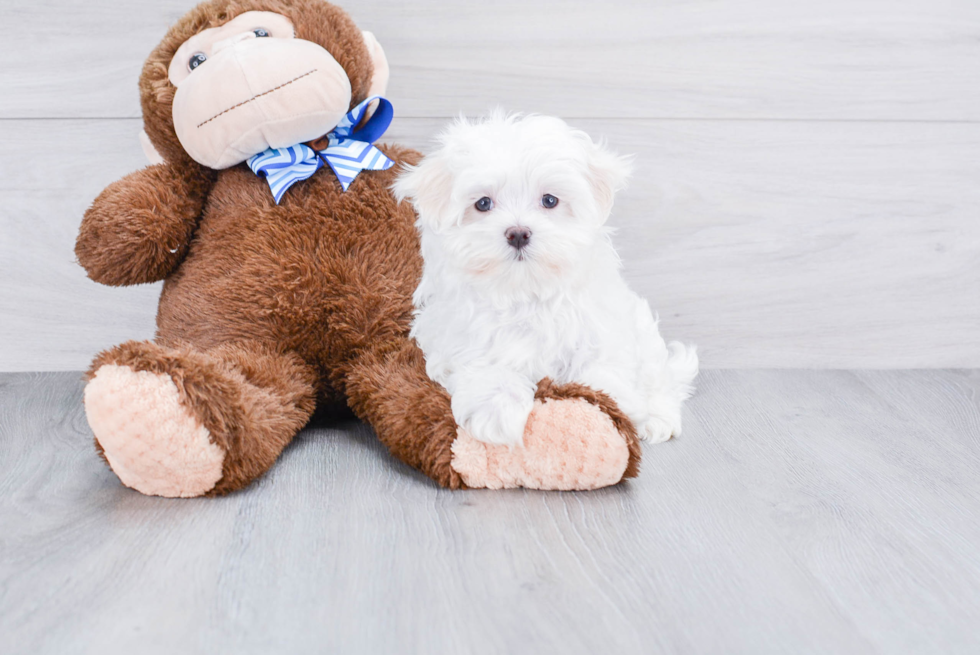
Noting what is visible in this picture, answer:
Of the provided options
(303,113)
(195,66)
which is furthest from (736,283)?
(195,66)

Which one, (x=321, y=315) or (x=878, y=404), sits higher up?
(x=321, y=315)

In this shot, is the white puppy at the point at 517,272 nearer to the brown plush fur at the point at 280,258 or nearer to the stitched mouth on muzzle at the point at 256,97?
the brown plush fur at the point at 280,258

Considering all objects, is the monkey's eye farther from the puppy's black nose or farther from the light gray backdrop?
the puppy's black nose

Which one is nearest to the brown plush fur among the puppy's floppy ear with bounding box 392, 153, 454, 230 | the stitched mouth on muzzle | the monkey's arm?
the monkey's arm

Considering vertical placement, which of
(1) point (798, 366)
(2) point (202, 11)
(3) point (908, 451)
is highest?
(2) point (202, 11)

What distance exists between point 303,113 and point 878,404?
3.74 feet

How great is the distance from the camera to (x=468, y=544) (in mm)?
929

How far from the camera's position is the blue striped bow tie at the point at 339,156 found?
1253 millimetres

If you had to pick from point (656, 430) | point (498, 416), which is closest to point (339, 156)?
point (498, 416)

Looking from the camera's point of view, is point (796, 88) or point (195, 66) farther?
point (796, 88)

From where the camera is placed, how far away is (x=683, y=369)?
147 centimetres

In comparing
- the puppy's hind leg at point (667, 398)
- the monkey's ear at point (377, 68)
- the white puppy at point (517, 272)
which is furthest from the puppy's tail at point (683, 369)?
the monkey's ear at point (377, 68)

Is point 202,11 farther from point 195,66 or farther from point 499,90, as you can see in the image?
point 499,90

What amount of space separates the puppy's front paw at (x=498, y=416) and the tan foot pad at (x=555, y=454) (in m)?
0.02
